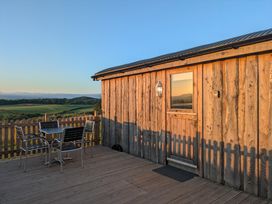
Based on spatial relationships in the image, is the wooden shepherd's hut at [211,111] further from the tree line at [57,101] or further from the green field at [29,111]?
the tree line at [57,101]

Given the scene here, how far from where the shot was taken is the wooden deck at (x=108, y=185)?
244 cm

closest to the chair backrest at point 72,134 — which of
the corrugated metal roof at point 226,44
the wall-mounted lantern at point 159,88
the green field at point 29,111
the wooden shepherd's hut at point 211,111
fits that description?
the wooden shepherd's hut at point 211,111

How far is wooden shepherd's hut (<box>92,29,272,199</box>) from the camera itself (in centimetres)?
245

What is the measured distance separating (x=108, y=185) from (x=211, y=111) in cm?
232

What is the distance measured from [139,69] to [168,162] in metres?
2.47

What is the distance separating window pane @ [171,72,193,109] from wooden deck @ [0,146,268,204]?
4.78ft

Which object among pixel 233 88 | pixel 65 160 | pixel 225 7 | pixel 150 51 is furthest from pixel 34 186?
pixel 150 51

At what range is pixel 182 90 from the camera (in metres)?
3.62

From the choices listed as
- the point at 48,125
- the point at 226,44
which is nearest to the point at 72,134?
the point at 48,125

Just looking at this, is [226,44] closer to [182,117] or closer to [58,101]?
[182,117]

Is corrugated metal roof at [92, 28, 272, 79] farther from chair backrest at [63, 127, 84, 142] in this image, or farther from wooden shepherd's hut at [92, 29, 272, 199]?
chair backrest at [63, 127, 84, 142]

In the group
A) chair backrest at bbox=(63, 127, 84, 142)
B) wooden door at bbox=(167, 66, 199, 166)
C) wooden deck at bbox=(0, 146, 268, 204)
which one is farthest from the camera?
chair backrest at bbox=(63, 127, 84, 142)

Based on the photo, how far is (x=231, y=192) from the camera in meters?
2.63

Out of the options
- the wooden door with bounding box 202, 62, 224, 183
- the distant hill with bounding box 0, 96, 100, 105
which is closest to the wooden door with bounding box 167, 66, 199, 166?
the wooden door with bounding box 202, 62, 224, 183
